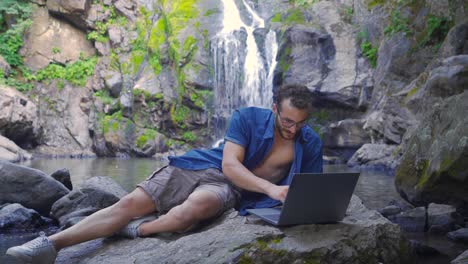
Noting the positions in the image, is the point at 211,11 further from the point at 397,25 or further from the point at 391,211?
the point at 391,211

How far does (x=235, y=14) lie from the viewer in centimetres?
2616

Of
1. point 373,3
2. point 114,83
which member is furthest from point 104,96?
point 373,3

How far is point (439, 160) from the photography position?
4938 mm

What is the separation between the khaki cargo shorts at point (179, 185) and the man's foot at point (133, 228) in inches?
5.2

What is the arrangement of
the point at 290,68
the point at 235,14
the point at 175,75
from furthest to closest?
the point at 235,14, the point at 175,75, the point at 290,68

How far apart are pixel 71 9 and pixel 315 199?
25397 millimetres

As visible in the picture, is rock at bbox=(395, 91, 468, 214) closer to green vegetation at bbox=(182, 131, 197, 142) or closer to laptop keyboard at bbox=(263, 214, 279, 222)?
laptop keyboard at bbox=(263, 214, 279, 222)

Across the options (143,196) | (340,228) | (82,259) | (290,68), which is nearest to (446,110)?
(340,228)

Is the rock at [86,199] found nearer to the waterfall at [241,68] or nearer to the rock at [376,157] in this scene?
the rock at [376,157]

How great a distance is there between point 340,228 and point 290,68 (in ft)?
61.0

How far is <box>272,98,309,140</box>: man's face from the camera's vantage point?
3.39 metres

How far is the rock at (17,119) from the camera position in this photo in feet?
64.6

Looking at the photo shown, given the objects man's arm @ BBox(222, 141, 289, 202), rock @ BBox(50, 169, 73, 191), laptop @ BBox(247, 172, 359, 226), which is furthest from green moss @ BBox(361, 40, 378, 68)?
laptop @ BBox(247, 172, 359, 226)

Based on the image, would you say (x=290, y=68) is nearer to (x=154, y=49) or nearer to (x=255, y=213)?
(x=154, y=49)
